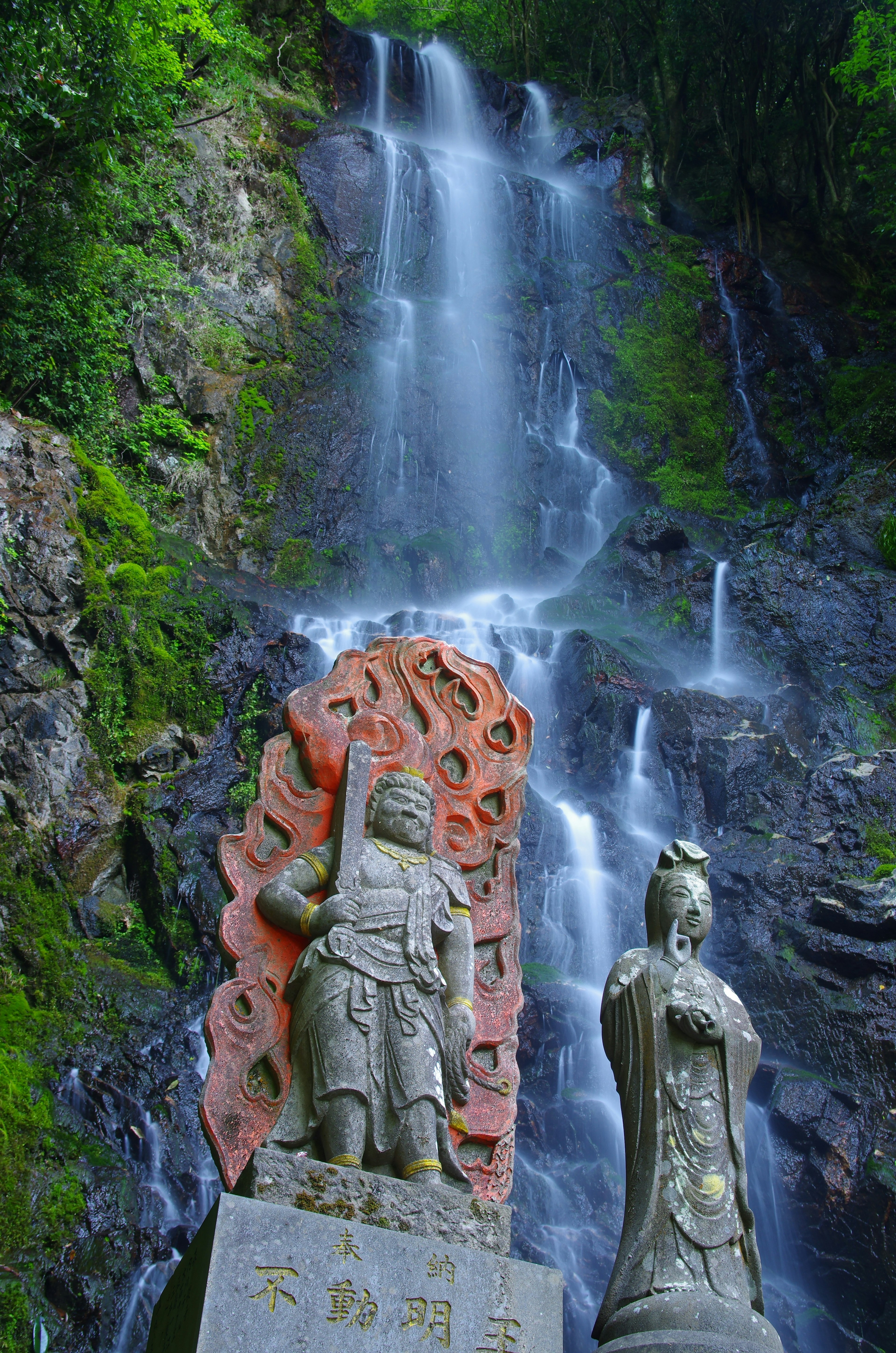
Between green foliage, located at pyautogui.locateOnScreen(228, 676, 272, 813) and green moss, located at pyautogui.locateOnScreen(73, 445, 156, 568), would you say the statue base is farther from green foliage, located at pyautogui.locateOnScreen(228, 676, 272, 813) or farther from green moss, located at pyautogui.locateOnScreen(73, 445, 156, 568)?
green moss, located at pyautogui.locateOnScreen(73, 445, 156, 568)

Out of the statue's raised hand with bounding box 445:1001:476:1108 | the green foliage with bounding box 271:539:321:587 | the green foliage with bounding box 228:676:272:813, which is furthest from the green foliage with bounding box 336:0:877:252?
the statue's raised hand with bounding box 445:1001:476:1108

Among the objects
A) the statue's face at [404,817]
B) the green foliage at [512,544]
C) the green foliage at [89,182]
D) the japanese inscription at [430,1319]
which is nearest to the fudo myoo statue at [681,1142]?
the japanese inscription at [430,1319]

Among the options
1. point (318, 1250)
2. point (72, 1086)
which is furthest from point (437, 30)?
point (318, 1250)

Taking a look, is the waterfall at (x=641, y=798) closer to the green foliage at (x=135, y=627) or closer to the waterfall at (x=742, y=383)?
the green foliage at (x=135, y=627)

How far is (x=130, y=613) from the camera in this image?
45.7 ft

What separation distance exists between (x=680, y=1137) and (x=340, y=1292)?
5.79 ft

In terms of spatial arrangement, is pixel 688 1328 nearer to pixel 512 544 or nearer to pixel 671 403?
pixel 512 544

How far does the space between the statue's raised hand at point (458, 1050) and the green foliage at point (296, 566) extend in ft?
42.2

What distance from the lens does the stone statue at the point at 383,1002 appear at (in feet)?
14.7

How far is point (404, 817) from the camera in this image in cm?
562

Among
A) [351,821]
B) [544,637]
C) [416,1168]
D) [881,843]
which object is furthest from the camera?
[544,637]

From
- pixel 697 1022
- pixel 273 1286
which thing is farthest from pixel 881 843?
pixel 273 1286

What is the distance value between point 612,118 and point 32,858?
24.4 metres

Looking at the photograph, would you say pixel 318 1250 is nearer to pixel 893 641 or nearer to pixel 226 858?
pixel 226 858
